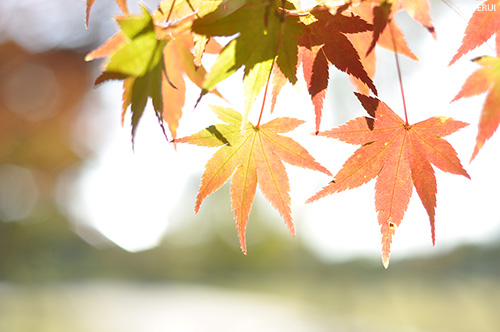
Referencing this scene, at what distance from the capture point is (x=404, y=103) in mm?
559

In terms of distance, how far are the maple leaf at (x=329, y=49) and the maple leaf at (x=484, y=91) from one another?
0.50 feet

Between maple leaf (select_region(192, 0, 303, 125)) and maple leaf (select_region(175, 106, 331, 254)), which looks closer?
maple leaf (select_region(192, 0, 303, 125))

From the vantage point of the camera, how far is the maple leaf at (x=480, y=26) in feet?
1.60

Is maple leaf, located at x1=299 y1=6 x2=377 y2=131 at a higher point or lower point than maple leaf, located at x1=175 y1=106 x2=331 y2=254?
higher

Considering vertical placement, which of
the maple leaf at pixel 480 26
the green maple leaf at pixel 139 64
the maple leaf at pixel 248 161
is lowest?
the maple leaf at pixel 248 161

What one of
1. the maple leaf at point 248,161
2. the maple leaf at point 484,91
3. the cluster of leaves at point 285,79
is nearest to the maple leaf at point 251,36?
the cluster of leaves at point 285,79

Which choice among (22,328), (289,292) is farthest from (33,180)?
(289,292)

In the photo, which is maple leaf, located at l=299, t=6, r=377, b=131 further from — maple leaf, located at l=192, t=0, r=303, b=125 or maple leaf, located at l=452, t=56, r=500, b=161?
A: maple leaf, located at l=452, t=56, r=500, b=161

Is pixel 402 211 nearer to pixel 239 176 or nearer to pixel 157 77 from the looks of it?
pixel 239 176

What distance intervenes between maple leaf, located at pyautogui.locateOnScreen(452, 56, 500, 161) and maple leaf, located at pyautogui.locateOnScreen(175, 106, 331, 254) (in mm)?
193

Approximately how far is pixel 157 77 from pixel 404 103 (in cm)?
32

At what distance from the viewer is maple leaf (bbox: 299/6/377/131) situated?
0.46 meters

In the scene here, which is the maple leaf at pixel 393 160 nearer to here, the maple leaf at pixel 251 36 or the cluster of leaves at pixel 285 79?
the cluster of leaves at pixel 285 79

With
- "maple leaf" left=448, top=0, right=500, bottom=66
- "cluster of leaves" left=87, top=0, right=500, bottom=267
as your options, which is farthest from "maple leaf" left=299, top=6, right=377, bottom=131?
"maple leaf" left=448, top=0, right=500, bottom=66
